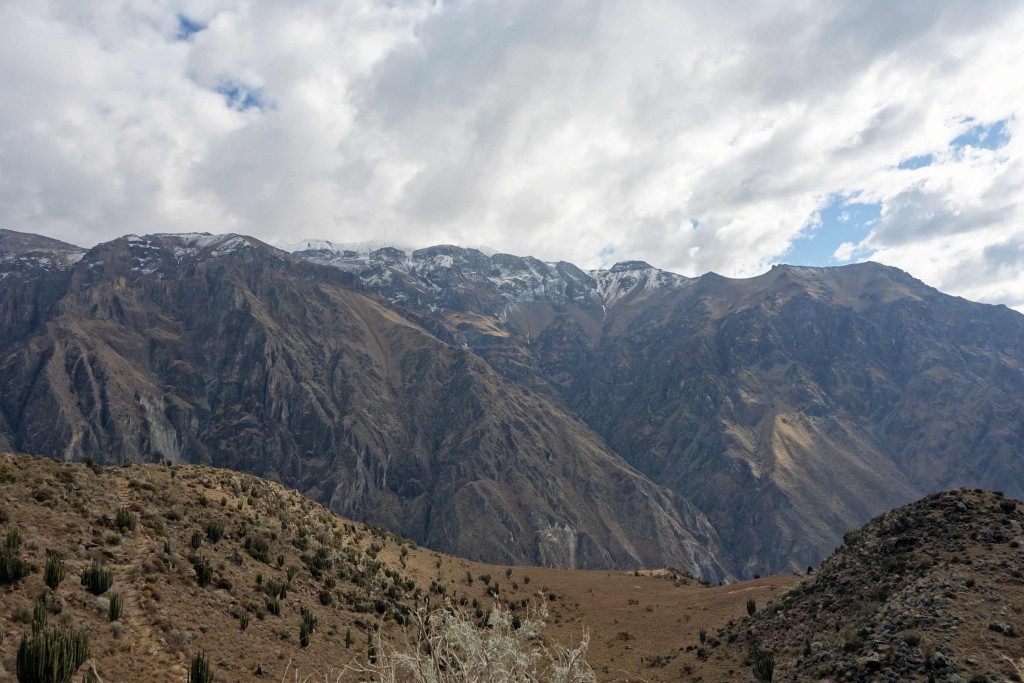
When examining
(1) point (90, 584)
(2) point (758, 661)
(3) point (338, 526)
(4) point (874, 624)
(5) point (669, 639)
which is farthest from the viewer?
(3) point (338, 526)

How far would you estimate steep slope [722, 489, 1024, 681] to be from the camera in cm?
1669

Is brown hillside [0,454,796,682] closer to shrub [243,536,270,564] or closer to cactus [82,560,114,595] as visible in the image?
shrub [243,536,270,564]

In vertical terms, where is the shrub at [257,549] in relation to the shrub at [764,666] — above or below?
above

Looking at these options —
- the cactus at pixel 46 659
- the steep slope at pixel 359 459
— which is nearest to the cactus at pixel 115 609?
the cactus at pixel 46 659

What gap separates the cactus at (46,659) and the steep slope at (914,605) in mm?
20058

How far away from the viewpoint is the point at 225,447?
18675cm

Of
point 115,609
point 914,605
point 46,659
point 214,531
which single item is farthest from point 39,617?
point 914,605

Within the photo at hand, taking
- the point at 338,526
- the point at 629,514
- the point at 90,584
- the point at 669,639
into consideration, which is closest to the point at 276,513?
the point at 338,526

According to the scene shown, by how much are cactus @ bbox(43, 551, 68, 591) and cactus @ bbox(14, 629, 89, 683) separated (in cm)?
521

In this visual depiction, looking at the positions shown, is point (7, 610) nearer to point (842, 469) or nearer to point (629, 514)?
point (629, 514)

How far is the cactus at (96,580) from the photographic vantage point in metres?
16.2

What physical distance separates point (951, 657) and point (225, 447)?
667 feet

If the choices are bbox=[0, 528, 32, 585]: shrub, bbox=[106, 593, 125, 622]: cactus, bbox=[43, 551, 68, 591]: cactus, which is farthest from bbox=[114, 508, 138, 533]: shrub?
bbox=[106, 593, 125, 622]: cactus

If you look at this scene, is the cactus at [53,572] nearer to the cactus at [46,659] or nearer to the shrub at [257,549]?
the cactus at [46,659]
